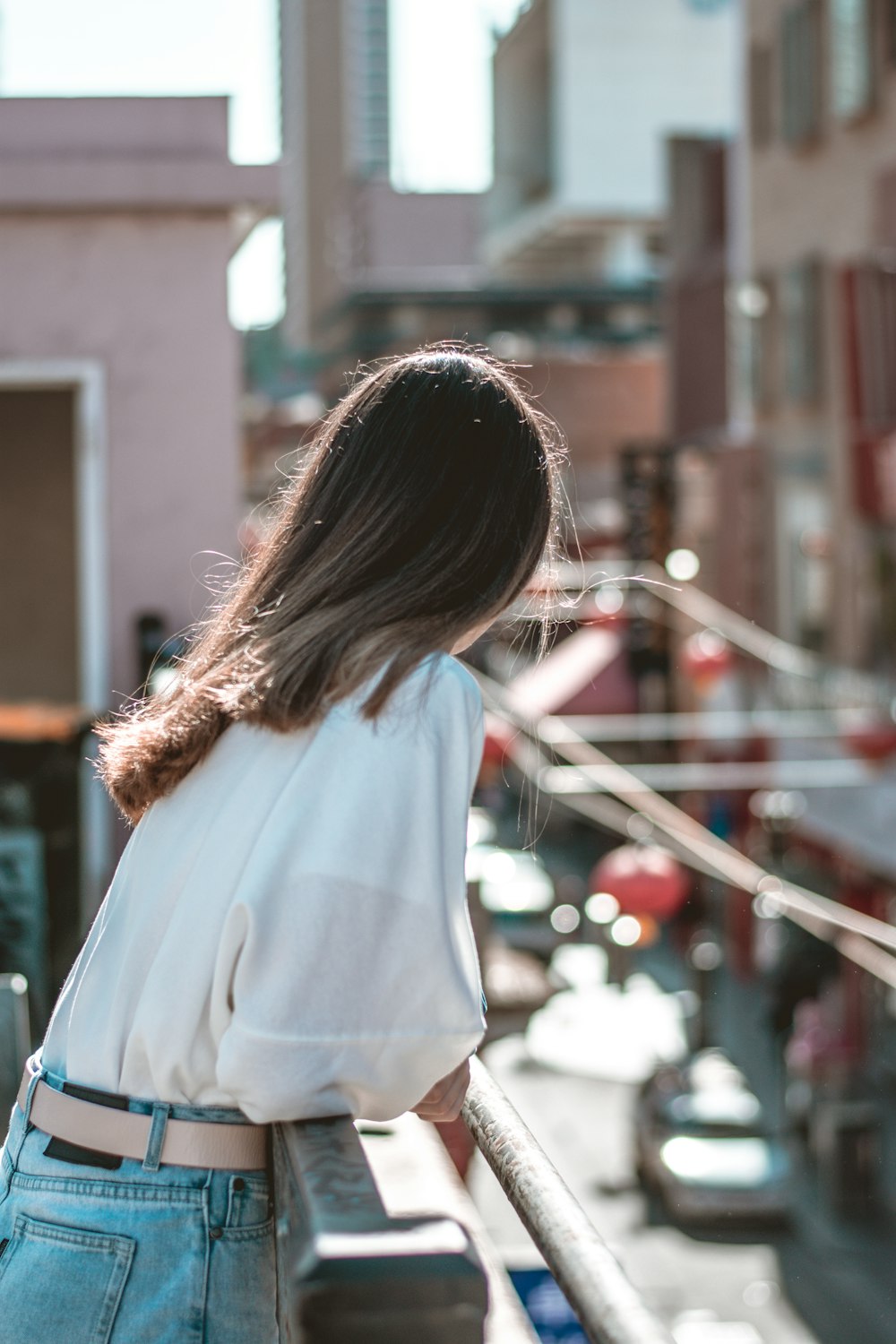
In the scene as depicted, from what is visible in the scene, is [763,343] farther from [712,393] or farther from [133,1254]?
[133,1254]

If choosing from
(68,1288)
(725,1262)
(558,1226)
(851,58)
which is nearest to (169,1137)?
(68,1288)

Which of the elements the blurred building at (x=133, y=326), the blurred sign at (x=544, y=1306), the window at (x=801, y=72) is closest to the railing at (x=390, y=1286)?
the blurred building at (x=133, y=326)

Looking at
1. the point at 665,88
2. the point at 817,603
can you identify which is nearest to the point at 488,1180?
the point at 817,603

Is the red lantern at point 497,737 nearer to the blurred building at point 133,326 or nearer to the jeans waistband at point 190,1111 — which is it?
the blurred building at point 133,326

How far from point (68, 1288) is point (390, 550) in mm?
671

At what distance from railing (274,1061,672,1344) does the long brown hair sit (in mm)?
386

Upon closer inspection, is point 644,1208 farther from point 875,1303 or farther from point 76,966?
point 76,966

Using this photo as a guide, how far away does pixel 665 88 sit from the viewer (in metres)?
37.2

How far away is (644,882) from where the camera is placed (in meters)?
10.7

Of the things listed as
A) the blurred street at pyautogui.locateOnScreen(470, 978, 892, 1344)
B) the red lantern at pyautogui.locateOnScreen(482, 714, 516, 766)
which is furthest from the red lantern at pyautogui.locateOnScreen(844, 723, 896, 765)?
the blurred street at pyautogui.locateOnScreen(470, 978, 892, 1344)

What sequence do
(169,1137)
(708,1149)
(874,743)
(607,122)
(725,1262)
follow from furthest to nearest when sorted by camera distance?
(607,122)
(874,743)
(725,1262)
(708,1149)
(169,1137)

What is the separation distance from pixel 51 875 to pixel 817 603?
14496 millimetres

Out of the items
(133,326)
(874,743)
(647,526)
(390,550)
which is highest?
(133,326)

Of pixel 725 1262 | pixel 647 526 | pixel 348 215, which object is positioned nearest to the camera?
pixel 725 1262
